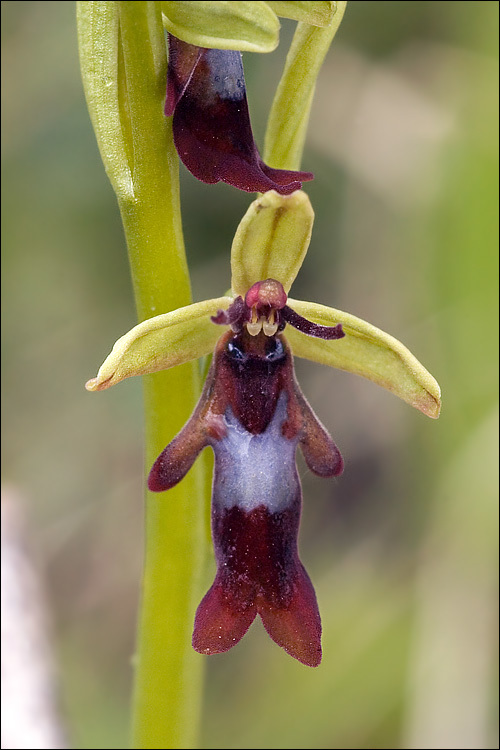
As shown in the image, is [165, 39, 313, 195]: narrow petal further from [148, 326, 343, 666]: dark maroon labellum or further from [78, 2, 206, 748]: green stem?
[148, 326, 343, 666]: dark maroon labellum

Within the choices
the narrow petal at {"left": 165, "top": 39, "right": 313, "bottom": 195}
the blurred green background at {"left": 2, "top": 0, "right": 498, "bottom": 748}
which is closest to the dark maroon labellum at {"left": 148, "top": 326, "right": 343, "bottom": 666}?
the narrow petal at {"left": 165, "top": 39, "right": 313, "bottom": 195}

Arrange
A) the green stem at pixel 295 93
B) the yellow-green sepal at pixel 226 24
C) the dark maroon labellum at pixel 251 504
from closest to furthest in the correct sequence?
1. the yellow-green sepal at pixel 226 24
2. the dark maroon labellum at pixel 251 504
3. the green stem at pixel 295 93

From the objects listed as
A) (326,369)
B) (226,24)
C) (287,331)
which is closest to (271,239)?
(287,331)

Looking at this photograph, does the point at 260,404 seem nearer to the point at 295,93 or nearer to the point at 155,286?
the point at 155,286

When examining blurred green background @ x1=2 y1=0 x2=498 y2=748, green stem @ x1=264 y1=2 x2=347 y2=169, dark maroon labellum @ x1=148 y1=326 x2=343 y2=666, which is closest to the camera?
dark maroon labellum @ x1=148 y1=326 x2=343 y2=666

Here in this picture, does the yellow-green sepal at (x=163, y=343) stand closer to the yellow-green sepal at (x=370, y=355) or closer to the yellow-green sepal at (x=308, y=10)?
the yellow-green sepal at (x=370, y=355)

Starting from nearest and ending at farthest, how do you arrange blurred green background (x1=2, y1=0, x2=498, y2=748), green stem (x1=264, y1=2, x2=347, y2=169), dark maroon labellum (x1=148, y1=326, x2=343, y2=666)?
1. dark maroon labellum (x1=148, y1=326, x2=343, y2=666)
2. green stem (x1=264, y1=2, x2=347, y2=169)
3. blurred green background (x1=2, y1=0, x2=498, y2=748)

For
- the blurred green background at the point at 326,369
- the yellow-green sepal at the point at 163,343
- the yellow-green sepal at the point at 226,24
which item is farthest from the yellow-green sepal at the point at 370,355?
the blurred green background at the point at 326,369

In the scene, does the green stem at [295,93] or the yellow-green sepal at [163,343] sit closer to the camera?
the yellow-green sepal at [163,343]
